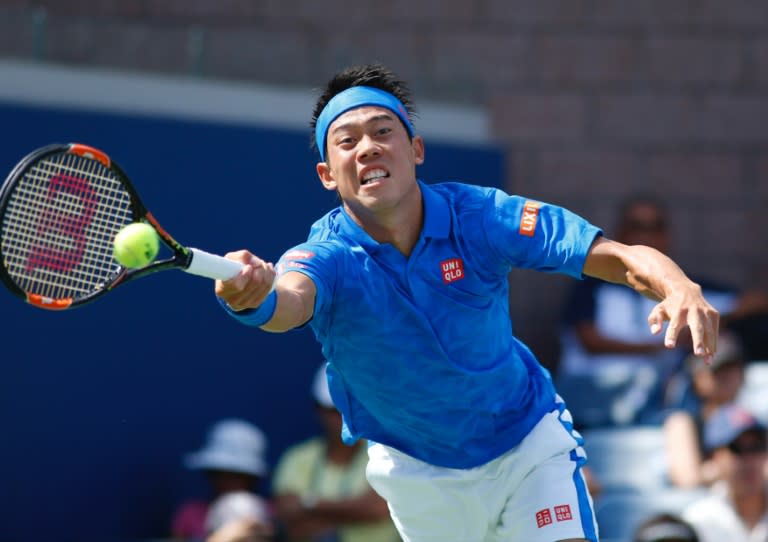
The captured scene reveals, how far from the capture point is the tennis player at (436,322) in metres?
4.38

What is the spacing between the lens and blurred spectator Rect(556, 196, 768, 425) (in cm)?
809

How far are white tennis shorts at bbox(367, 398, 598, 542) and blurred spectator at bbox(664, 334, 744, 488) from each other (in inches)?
105

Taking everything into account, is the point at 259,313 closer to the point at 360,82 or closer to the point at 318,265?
the point at 318,265

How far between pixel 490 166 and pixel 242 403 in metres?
2.06

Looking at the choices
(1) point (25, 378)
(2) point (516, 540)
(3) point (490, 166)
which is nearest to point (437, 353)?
(2) point (516, 540)

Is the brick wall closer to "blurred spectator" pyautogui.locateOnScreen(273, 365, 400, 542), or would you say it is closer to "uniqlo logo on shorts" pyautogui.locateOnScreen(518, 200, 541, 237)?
"blurred spectator" pyautogui.locateOnScreen(273, 365, 400, 542)

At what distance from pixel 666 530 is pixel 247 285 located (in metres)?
3.03

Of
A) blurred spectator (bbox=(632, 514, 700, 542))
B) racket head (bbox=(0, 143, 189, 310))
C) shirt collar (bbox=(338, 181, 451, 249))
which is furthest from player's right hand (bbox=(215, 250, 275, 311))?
blurred spectator (bbox=(632, 514, 700, 542))

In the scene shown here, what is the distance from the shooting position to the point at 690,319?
13.0 ft

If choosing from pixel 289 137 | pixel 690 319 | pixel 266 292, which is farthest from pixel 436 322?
pixel 289 137

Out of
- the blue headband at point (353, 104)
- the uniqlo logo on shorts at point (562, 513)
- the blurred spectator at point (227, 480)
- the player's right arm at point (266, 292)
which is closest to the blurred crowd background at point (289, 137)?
the blurred spectator at point (227, 480)

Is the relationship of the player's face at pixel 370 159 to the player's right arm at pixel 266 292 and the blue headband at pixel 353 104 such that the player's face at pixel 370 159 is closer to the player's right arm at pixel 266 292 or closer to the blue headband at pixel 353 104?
the blue headband at pixel 353 104

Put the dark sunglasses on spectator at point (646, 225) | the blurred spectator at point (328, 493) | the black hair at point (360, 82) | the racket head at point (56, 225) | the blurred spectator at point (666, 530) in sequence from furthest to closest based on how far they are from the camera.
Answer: the dark sunglasses on spectator at point (646, 225) → the blurred spectator at point (328, 493) → the blurred spectator at point (666, 530) → the black hair at point (360, 82) → the racket head at point (56, 225)

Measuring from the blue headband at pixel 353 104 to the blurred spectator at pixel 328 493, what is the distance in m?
2.92
